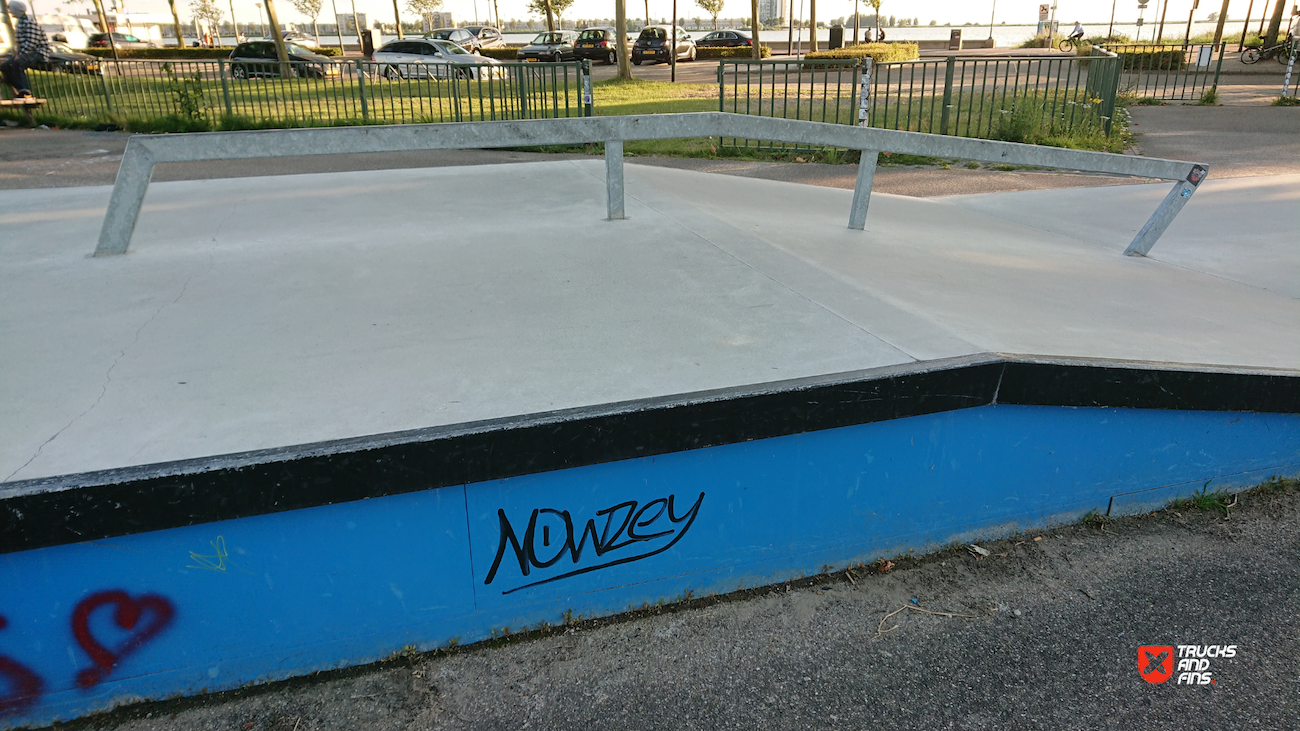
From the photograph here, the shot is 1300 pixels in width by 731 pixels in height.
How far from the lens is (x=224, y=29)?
149750 millimetres

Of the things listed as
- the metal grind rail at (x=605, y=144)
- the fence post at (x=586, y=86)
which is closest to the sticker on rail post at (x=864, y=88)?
the fence post at (x=586, y=86)

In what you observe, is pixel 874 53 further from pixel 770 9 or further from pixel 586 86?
pixel 770 9

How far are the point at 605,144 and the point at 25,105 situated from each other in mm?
14712

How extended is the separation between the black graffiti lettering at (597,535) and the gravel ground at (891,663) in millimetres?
250

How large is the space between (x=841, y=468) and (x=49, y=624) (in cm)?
245

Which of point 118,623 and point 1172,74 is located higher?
point 1172,74

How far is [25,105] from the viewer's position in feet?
46.5

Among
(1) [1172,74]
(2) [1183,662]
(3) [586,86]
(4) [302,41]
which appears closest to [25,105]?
(3) [586,86]

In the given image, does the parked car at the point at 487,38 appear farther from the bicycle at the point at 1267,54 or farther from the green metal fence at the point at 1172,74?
the bicycle at the point at 1267,54

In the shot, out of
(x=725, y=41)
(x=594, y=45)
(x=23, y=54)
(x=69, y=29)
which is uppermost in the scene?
(x=69, y=29)

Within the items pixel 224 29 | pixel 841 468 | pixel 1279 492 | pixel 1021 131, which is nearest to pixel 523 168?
pixel 841 468

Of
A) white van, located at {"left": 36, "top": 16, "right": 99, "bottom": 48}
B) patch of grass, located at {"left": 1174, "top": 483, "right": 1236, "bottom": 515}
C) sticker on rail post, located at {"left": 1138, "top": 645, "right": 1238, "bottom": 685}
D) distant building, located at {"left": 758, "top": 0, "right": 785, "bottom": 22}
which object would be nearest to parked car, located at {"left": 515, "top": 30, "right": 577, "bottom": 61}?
white van, located at {"left": 36, "top": 16, "right": 99, "bottom": 48}

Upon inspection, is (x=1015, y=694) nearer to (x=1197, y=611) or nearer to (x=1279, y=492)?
(x=1197, y=611)

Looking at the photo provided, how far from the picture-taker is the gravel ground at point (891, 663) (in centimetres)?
234
